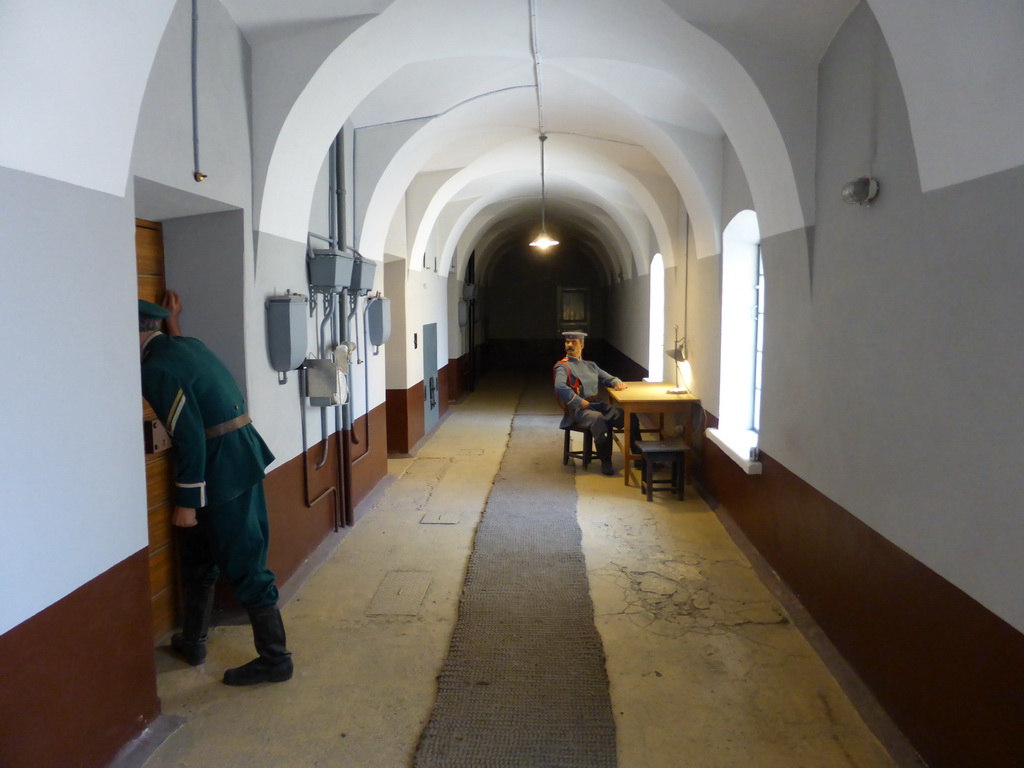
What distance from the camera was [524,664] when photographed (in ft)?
11.0

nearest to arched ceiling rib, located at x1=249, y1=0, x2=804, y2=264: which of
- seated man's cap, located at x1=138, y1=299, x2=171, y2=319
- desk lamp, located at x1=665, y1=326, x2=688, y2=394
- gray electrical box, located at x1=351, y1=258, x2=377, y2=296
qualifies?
gray electrical box, located at x1=351, y1=258, x2=377, y2=296

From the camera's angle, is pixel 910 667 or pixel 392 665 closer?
pixel 910 667

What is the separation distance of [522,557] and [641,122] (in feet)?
11.5

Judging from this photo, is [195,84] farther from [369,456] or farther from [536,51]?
[369,456]

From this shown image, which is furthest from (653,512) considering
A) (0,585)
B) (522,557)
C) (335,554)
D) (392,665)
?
(0,585)

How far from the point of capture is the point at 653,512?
5.82 m

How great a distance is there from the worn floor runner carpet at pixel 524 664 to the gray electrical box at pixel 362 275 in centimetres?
202

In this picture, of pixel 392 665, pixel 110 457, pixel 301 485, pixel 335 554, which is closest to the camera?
pixel 110 457

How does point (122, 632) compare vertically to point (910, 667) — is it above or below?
above

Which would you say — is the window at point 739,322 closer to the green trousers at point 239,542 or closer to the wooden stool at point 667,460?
the wooden stool at point 667,460

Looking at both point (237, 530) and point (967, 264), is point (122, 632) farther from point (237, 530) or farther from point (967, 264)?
point (967, 264)

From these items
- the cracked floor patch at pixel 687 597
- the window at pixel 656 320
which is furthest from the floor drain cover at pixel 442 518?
the window at pixel 656 320

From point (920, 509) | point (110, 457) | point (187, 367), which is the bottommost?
point (920, 509)

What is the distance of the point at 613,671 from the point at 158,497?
2383 millimetres
